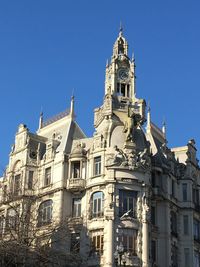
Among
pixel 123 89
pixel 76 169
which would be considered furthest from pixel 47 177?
pixel 123 89

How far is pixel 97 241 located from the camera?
179 feet

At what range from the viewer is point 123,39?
68.8 m

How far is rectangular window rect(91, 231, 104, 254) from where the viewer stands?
54.1m

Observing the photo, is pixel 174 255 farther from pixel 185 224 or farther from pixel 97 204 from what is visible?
pixel 97 204

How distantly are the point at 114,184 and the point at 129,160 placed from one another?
9.91ft

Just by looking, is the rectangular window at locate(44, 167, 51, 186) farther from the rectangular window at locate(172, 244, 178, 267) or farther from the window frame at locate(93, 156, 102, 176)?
the rectangular window at locate(172, 244, 178, 267)

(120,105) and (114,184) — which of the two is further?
(120,105)

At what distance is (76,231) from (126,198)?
19.6 feet

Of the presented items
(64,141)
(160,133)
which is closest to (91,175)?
(64,141)

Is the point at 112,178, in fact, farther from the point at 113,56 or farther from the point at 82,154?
the point at 113,56

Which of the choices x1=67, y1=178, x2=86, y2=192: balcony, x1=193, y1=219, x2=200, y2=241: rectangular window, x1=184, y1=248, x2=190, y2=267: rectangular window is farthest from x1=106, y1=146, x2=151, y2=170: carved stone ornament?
x1=193, y1=219, x2=200, y2=241: rectangular window

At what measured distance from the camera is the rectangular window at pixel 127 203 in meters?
54.8

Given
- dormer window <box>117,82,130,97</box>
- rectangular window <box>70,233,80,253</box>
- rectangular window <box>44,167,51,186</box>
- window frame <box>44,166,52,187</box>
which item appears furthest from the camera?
dormer window <box>117,82,130,97</box>

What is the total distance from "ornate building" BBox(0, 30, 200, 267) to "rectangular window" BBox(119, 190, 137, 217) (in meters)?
0.10
